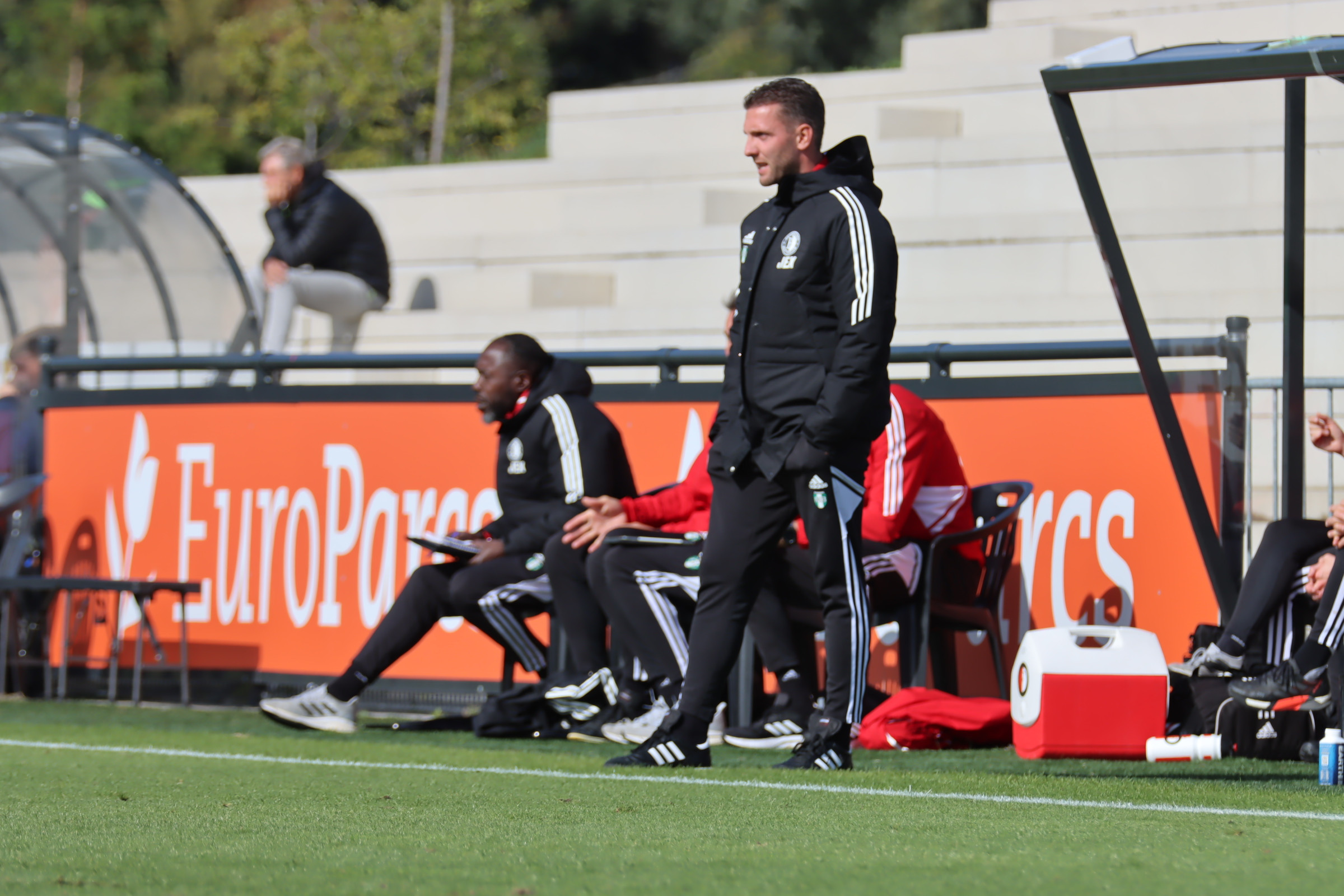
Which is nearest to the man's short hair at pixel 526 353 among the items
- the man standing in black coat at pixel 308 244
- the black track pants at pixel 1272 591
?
the black track pants at pixel 1272 591

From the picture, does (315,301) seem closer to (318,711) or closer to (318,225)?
(318,225)

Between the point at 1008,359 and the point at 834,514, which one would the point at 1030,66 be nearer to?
the point at 1008,359

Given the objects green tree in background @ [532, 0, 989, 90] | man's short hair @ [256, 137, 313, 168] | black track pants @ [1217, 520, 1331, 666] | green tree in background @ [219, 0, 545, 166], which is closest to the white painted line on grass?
black track pants @ [1217, 520, 1331, 666]

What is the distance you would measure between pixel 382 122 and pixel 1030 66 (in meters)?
15.3

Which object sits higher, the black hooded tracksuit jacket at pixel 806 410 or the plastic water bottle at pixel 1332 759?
the black hooded tracksuit jacket at pixel 806 410

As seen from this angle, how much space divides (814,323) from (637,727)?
2.08 metres

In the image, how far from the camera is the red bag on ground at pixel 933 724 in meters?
6.98

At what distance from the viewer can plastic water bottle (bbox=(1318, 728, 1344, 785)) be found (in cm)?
552

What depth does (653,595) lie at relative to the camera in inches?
295

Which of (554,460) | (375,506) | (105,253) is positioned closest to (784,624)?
(554,460)

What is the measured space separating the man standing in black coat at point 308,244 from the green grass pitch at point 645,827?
6410 millimetres

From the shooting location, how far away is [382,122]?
91.7 feet

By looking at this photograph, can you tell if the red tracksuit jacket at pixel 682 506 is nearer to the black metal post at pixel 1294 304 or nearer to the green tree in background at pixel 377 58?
the black metal post at pixel 1294 304

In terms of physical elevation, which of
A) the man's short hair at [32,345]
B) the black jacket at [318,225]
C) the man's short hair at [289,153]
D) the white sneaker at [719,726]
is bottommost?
the white sneaker at [719,726]
